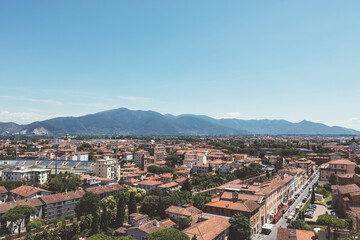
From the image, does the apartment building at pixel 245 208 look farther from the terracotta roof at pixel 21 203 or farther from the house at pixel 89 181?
the house at pixel 89 181

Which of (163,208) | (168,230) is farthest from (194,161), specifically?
(168,230)

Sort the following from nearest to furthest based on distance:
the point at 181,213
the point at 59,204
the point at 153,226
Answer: the point at 153,226, the point at 181,213, the point at 59,204

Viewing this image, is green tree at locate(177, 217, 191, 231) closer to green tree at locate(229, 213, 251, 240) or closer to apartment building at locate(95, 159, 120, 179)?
green tree at locate(229, 213, 251, 240)

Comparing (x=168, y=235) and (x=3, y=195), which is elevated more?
(x=168, y=235)

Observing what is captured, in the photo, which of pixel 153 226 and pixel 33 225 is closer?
pixel 153 226

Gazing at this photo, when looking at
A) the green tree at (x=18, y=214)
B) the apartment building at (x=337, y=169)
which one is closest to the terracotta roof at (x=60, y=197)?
the green tree at (x=18, y=214)

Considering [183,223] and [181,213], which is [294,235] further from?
[181,213]

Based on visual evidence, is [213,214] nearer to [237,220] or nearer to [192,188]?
[237,220]

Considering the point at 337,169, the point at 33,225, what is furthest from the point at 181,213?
the point at 337,169
